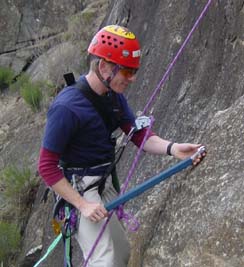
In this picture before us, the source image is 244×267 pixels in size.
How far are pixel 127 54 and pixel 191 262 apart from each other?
3.51ft

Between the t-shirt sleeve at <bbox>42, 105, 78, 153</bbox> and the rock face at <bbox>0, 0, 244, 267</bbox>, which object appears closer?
the rock face at <bbox>0, 0, 244, 267</bbox>

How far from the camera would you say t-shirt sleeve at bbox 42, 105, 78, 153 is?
2.99m

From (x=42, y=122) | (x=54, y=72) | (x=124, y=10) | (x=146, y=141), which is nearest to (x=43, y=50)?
(x=54, y=72)

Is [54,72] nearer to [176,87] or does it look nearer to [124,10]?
[124,10]

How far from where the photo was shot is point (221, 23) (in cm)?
468

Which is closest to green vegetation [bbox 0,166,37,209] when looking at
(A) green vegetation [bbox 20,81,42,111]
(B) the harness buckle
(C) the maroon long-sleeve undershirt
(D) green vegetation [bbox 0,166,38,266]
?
(D) green vegetation [bbox 0,166,38,266]

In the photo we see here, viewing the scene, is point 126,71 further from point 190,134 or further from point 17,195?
point 17,195

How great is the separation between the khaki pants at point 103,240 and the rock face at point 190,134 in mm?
83

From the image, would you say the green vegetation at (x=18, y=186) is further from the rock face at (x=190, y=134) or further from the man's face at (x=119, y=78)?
the man's face at (x=119, y=78)

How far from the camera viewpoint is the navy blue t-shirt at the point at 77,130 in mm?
3002

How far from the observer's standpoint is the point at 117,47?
10.3ft

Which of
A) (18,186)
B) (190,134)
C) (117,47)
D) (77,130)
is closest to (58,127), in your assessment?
(77,130)

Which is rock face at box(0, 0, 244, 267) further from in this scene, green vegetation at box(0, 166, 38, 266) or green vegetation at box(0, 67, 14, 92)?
green vegetation at box(0, 67, 14, 92)

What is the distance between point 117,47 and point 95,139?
47 cm
